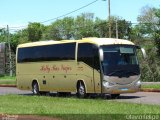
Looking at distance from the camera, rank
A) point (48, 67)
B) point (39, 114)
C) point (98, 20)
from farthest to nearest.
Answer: point (98, 20)
point (48, 67)
point (39, 114)

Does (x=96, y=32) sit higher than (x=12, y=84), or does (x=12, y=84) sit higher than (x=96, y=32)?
(x=96, y=32)

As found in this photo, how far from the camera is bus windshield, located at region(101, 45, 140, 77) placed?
26219mm

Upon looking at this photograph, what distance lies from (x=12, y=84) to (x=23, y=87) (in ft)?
50.2

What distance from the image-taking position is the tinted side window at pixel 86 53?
1061 inches

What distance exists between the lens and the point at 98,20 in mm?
127375

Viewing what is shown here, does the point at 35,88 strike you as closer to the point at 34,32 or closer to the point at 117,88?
the point at 117,88

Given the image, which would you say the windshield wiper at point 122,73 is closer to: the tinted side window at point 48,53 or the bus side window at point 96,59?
the bus side window at point 96,59

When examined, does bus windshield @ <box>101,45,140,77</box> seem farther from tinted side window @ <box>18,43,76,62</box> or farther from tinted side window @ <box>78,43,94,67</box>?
tinted side window @ <box>18,43,76,62</box>

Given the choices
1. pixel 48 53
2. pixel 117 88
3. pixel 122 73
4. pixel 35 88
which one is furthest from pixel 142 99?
pixel 35 88

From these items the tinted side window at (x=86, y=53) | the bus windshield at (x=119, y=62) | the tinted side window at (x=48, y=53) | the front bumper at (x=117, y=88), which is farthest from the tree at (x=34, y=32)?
the front bumper at (x=117, y=88)

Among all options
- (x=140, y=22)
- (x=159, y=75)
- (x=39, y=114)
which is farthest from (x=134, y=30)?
(x=39, y=114)

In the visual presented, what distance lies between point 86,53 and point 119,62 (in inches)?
74.8

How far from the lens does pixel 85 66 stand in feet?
90.2

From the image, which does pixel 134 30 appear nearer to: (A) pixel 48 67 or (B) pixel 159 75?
(B) pixel 159 75
